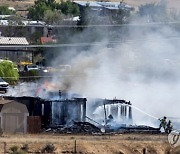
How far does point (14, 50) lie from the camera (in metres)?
87.3

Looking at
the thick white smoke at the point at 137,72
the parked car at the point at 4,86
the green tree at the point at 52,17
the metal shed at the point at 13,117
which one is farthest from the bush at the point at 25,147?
the green tree at the point at 52,17

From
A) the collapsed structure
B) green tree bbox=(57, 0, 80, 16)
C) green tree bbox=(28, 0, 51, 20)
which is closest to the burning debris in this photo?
the collapsed structure

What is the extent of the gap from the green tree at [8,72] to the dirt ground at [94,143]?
25.1 m

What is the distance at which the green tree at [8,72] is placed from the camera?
7106cm

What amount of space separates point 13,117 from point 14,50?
40599 millimetres

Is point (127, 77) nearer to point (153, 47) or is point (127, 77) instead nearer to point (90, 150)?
point (153, 47)

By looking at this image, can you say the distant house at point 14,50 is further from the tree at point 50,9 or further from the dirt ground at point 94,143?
the dirt ground at point 94,143

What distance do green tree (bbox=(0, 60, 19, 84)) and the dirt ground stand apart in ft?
82.2

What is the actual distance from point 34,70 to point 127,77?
726cm

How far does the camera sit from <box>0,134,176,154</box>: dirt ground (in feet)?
140

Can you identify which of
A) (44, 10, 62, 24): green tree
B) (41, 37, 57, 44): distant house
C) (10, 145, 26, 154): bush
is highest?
(10, 145, 26, 154): bush

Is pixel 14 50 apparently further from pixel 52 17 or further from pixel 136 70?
pixel 52 17

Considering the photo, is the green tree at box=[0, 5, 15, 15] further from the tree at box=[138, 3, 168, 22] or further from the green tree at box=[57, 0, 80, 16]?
the tree at box=[138, 3, 168, 22]

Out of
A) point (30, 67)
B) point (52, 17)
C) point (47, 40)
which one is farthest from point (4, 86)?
point (52, 17)
